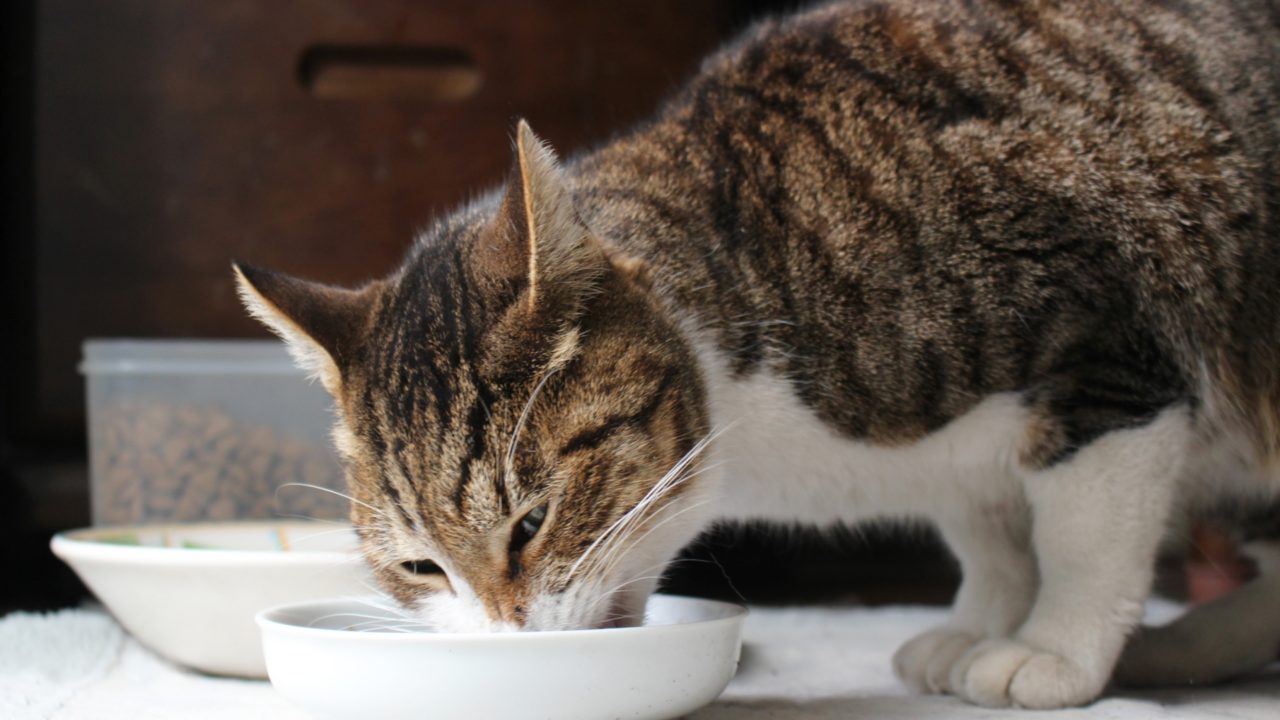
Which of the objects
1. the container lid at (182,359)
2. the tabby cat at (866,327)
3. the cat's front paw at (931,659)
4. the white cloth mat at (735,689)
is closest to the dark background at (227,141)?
the container lid at (182,359)

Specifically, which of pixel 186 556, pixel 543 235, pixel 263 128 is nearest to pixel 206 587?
pixel 186 556

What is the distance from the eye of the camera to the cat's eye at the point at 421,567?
44.8 inches

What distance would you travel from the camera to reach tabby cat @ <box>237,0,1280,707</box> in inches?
42.4

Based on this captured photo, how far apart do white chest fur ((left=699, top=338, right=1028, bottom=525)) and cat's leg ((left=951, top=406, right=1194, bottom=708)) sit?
0.25ft

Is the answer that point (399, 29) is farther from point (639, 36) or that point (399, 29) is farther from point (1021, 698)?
point (1021, 698)

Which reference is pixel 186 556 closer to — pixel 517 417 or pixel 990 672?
pixel 517 417

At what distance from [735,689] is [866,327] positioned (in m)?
0.44

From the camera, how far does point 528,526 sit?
3.45ft

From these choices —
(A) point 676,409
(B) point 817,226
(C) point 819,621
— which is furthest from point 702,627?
(C) point 819,621

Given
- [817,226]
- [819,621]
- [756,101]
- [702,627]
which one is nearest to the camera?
[702,627]

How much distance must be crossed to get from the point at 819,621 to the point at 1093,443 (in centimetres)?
74

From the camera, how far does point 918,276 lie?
1231 millimetres

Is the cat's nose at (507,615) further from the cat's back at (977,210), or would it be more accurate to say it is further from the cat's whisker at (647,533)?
the cat's back at (977,210)

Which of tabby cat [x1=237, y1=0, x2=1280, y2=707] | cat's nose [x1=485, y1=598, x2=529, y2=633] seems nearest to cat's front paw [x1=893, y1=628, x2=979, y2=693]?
tabby cat [x1=237, y1=0, x2=1280, y2=707]
